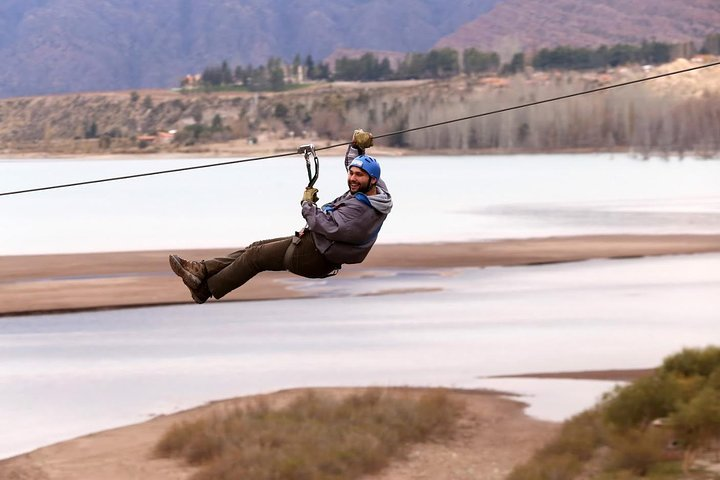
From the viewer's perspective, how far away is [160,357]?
39500 millimetres

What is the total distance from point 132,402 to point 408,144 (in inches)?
6328

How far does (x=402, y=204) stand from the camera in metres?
106

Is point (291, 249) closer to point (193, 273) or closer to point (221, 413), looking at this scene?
point (193, 273)

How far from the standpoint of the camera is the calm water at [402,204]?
74.6 metres

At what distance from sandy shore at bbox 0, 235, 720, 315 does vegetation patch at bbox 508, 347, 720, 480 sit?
23957mm

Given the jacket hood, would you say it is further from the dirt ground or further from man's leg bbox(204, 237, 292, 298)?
the dirt ground

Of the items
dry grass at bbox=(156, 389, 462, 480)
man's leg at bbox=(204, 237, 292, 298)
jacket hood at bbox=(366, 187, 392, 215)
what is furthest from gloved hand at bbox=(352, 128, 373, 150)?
dry grass at bbox=(156, 389, 462, 480)

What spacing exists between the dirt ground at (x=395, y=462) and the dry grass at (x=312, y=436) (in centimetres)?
44

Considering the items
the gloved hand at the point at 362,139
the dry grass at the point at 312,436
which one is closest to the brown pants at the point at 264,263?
the gloved hand at the point at 362,139

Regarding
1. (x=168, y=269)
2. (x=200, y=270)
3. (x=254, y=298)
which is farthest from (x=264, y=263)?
(x=168, y=269)

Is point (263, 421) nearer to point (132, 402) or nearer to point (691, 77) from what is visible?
point (132, 402)

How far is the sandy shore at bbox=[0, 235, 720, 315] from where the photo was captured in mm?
48594

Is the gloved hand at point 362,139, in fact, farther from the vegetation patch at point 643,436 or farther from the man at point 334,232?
the vegetation patch at point 643,436

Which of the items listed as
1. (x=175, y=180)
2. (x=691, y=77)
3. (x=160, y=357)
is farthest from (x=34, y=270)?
(x=691, y=77)
